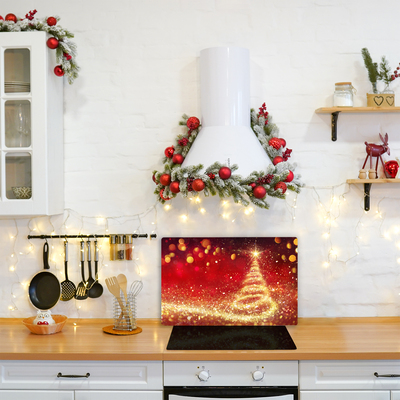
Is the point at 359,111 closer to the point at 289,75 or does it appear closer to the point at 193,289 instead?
the point at 289,75

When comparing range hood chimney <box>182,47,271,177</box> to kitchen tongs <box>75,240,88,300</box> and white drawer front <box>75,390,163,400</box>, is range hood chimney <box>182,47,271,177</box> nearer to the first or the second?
kitchen tongs <box>75,240,88,300</box>

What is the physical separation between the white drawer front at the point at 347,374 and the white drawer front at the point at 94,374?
2.08 ft

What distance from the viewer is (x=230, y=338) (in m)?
2.12

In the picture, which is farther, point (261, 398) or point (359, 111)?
point (359, 111)

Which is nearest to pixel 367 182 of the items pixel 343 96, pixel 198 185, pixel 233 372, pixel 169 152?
pixel 343 96

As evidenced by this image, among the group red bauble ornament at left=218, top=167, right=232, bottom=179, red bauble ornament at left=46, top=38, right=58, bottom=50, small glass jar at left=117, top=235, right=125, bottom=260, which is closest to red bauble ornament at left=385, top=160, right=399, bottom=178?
red bauble ornament at left=218, top=167, right=232, bottom=179

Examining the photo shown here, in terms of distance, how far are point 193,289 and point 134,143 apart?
2.72ft

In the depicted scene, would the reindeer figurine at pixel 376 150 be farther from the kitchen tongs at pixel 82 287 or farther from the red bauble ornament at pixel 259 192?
the kitchen tongs at pixel 82 287

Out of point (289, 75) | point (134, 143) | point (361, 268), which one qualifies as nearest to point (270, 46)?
point (289, 75)

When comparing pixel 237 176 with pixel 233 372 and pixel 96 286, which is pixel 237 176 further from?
pixel 96 286

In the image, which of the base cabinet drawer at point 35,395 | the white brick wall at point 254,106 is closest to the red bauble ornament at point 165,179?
the white brick wall at point 254,106

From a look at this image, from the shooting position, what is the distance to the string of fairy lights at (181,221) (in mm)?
2375

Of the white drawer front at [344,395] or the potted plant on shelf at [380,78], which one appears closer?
the white drawer front at [344,395]

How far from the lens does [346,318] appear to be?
2355 millimetres
